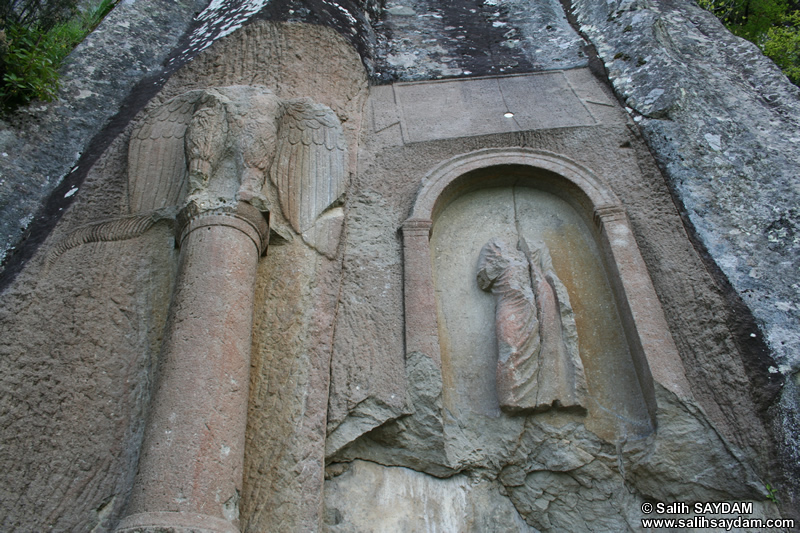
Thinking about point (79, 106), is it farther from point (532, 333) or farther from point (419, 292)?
point (532, 333)

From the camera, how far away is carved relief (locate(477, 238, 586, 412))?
368cm

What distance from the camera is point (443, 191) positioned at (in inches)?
187

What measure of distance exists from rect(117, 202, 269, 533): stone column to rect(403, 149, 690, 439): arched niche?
3.81ft

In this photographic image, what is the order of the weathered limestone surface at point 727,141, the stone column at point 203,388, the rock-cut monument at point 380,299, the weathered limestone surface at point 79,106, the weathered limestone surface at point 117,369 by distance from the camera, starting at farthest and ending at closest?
the weathered limestone surface at point 79,106
the weathered limestone surface at point 727,141
the rock-cut monument at point 380,299
the weathered limestone surface at point 117,369
the stone column at point 203,388

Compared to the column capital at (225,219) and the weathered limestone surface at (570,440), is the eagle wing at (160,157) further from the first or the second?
the weathered limestone surface at (570,440)

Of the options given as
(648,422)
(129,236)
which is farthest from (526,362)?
(129,236)

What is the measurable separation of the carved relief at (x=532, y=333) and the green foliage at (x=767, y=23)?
6.40 metres

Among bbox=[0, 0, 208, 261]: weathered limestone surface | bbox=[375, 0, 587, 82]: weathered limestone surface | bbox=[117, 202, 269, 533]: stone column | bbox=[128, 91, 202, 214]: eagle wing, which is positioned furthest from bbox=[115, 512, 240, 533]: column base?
bbox=[375, 0, 587, 82]: weathered limestone surface

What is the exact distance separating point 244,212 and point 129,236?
36.4 inches

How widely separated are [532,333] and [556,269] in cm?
84

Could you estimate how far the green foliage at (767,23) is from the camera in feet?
27.0

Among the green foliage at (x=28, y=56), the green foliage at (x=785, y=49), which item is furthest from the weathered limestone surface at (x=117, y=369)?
the green foliage at (x=785, y=49)

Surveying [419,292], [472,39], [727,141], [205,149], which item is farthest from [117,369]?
[472,39]

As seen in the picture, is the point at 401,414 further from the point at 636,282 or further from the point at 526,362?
the point at 636,282
